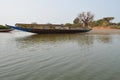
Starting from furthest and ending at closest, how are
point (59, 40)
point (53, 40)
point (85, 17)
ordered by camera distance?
point (85, 17)
point (59, 40)
point (53, 40)

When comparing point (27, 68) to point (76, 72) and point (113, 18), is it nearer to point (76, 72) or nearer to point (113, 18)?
point (76, 72)

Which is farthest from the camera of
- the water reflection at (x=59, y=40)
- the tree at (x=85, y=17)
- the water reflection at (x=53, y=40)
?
the tree at (x=85, y=17)

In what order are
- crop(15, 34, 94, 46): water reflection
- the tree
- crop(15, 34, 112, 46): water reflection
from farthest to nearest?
the tree < crop(15, 34, 112, 46): water reflection < crop(15, 34, 94, 46): water reflection

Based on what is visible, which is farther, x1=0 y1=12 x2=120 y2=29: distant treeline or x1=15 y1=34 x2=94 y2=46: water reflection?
x1=0 y1=12 x2=120 y2=29: distant treeline

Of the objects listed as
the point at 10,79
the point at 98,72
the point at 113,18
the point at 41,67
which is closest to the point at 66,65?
the point at 41,67

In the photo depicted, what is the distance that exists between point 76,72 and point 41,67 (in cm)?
157

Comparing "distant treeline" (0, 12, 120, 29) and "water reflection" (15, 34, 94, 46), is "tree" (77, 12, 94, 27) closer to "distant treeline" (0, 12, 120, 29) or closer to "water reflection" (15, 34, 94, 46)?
"distant treeline" (0, 12, 120, 29)

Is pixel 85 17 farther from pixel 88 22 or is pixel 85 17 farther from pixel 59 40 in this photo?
pixel 59 40

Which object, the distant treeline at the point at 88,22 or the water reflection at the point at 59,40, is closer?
the water reflection at the point at 59,40

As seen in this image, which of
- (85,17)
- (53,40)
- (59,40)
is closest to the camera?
(53,40)

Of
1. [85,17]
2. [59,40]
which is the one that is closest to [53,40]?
[59,40]

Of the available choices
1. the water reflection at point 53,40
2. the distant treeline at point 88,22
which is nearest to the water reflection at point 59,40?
the water reflection at point 53,40

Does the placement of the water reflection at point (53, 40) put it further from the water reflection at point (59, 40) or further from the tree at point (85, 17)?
the tree at point (85, 17)

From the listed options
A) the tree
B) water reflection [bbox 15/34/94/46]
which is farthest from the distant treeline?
water reflection [bbox 15/34/94/46]
